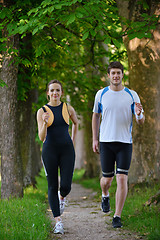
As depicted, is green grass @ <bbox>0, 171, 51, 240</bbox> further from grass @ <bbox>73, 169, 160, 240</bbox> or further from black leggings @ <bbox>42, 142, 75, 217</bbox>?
grass @ <bbox>73, 169, 160, 240</bbox>

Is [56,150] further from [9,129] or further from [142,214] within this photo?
[9,129]

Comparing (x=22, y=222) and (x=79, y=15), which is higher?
(x=79, y=15)

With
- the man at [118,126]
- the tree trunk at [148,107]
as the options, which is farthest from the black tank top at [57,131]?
the tree trunk at [148,107]

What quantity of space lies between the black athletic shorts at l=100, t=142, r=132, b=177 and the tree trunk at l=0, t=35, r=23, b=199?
3136 millimetres

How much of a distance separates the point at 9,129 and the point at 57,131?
3.09m

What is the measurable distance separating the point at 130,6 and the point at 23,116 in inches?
187

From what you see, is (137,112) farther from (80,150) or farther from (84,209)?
(80,150)

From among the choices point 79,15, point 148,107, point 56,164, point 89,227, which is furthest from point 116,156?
point 148,107

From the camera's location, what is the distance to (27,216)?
6016mm

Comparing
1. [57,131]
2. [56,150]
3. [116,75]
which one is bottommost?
[56,150]

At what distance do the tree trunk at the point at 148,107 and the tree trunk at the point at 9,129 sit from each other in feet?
9.29

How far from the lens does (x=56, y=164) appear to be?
5637 mm

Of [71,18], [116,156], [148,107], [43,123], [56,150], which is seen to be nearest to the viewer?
[43,123]

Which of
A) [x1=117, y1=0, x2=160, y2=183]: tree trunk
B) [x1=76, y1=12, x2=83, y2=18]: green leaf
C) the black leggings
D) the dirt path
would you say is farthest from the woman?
[x1=117, y1=0, x2=160, y2=183]: tree trunk
